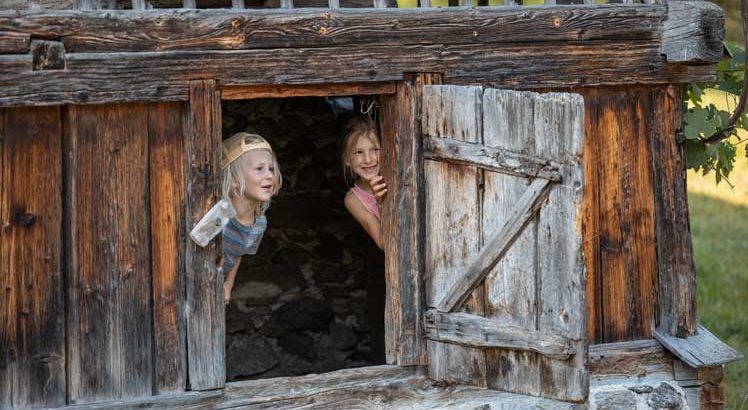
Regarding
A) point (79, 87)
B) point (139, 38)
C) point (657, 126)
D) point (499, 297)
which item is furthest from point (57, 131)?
point (657, 126)

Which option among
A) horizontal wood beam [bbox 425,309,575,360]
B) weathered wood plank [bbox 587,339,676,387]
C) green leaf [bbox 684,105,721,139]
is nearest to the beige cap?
horizontal wood beam [bbox 425,309,575,360]

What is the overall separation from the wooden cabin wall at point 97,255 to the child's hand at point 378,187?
3.60 feet

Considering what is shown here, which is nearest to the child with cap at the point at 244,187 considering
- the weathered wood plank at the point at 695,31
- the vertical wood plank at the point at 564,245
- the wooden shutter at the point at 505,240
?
the wooden shutter at the point at 505,240

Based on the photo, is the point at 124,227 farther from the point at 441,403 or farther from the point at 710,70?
the point at 710,70

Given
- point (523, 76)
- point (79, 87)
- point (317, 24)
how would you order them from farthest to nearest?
point (523, 76)
point (317, 24)
point (79, 87)

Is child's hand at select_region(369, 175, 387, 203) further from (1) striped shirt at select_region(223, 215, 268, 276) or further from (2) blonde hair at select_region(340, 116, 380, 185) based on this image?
(1) striped shirt at select_region(223, 215, 268, 276)

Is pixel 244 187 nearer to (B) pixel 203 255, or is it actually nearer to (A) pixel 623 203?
(B) pixel 203 255

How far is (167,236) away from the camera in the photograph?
546 cm

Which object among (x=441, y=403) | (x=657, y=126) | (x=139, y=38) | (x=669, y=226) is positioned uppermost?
(x=139, y=38)

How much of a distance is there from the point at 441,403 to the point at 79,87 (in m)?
2.37

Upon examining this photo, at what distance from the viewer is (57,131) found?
5.28 metres

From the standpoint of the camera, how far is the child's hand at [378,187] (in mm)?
6223

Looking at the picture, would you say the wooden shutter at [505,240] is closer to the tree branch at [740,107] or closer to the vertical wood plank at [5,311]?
the tree branch at [740,107]

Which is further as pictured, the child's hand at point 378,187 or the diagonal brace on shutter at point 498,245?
the child's hand at point 378,187
